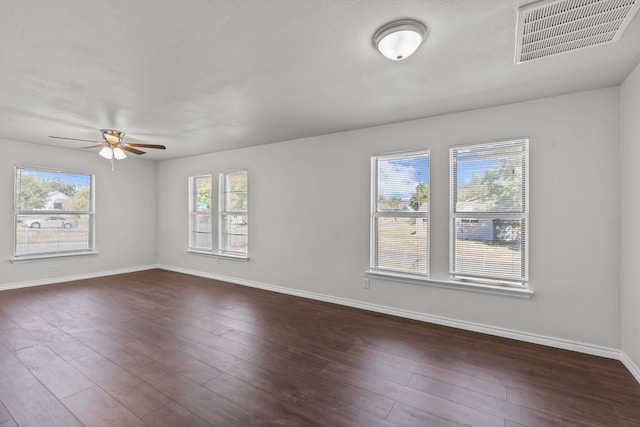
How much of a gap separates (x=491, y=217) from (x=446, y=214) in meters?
0.47

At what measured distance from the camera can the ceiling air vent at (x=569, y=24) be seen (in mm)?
1652

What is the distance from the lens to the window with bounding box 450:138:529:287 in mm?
3219

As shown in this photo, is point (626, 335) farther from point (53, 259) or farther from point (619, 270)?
point (53, 259)

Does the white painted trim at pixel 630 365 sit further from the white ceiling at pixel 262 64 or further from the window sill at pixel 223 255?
the window sill at pixel 223 255

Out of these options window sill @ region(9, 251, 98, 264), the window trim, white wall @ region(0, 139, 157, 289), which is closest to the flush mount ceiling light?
the window trim

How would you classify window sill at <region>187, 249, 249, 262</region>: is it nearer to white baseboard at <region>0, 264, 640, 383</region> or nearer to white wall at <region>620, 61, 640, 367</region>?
white baseboard at <region>0, 264, 640, 383</region>

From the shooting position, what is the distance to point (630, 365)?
2564mm

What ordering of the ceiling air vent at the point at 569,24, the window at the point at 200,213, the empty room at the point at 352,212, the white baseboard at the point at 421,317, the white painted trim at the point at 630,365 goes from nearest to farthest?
the ceiling air vent at the point at 569,24, the empty room at the point at 352,212, the white painted trim at the point at 630,365, the white baseboard at the point at 421,317, the window at the point at 200,213

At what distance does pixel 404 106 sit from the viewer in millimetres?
3342

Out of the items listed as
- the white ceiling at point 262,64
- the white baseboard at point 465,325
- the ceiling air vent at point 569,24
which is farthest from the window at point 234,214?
the ceiling air vent at point 569,24

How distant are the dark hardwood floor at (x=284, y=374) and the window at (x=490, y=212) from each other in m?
0.73

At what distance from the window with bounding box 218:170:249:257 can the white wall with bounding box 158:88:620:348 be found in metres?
0.21

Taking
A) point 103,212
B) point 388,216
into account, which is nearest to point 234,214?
point 103,212

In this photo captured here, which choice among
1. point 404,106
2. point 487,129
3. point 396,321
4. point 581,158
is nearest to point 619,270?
point 581,158
